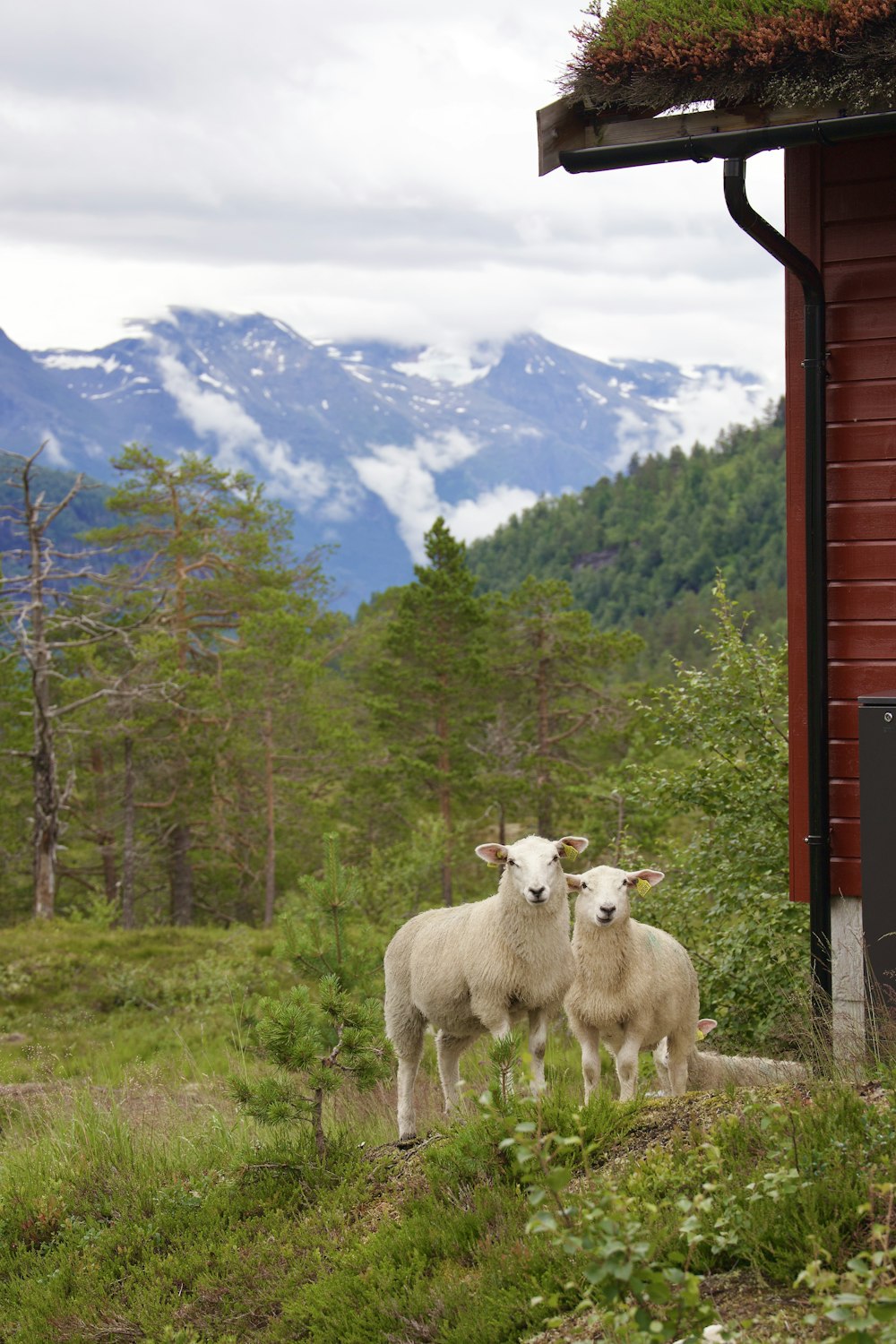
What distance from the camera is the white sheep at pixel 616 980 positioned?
6.84 metres

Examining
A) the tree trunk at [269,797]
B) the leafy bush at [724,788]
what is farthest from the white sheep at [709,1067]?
the tree trunk at [269,797]

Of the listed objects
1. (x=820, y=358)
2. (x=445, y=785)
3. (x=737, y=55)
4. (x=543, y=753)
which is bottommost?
(x=445, y=785)

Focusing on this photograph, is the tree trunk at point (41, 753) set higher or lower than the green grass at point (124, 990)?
higher

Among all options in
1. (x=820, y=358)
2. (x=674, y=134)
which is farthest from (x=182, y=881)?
(x=674, y=134)

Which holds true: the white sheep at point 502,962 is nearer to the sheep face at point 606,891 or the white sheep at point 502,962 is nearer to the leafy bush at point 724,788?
the sheep face at point 606,891

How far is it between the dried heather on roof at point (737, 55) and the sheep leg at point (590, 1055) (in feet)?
16.4

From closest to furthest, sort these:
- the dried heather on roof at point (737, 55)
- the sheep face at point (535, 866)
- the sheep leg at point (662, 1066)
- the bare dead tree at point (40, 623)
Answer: the dried heather on roof at point (737, 55)
the sheep face at point (535, 866)
the sheep leg at point (662, 1066)
the bare dead tree at point (40, 623)

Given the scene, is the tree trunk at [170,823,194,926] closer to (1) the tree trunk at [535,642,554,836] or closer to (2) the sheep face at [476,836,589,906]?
(1) the tree trunk at [535,642,554,836]

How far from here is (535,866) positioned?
6402 millimetres

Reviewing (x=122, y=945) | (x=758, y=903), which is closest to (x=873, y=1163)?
(x=758, y=903)

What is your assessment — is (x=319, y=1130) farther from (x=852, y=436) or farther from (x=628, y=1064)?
(x=852, y=436)

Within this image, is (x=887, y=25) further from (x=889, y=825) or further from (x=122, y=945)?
(x=122, y=945)

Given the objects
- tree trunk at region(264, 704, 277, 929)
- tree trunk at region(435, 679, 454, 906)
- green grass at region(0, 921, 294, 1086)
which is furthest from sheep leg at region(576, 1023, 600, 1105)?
tree trunk at region(264, 704, 277, 929)

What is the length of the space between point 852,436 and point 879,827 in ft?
7.35
